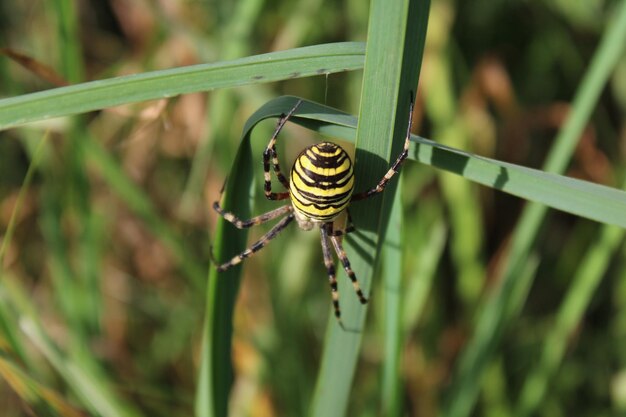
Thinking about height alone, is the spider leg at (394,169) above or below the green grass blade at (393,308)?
above

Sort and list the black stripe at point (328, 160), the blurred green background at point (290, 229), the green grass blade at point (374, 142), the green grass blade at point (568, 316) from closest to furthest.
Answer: the green grass blade at point (374, 142), the black stripe at point (328, 160), the green grass blade at point (568, 316), the blurred green background at point (290, 229)

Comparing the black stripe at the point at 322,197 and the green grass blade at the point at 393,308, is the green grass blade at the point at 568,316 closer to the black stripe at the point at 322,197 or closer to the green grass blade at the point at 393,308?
the green grass blade at the point at 393,308

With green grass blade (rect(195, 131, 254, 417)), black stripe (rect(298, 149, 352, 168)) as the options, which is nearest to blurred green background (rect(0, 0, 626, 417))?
green grass blade (rect(195, 131, 254, 417))

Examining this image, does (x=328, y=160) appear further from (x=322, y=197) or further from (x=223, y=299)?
(x=223, y=299)

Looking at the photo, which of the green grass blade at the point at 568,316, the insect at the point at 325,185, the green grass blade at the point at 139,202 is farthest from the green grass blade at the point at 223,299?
the green grass blade at the point at 568,316

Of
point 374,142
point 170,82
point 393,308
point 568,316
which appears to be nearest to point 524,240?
point 568,316

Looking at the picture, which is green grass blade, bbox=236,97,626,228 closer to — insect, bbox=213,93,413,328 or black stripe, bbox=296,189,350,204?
insect, bbox=213,93,413,328
